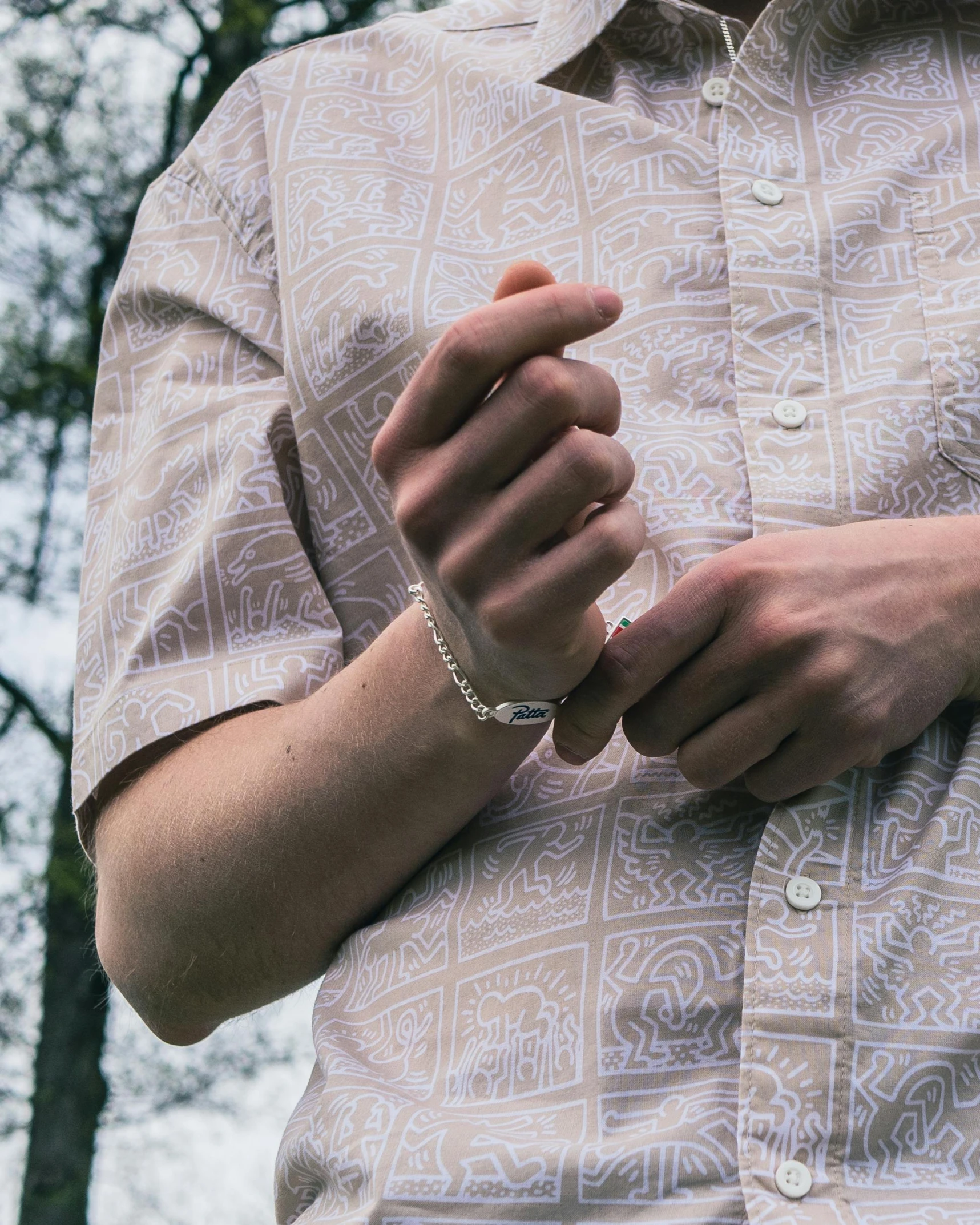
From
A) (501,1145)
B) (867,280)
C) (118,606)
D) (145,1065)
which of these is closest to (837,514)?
(867,280)

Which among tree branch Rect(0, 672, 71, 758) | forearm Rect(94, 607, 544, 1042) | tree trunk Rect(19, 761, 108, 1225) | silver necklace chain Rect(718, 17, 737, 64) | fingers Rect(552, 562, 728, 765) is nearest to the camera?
fingers Rect(552, 562, 728, 765)

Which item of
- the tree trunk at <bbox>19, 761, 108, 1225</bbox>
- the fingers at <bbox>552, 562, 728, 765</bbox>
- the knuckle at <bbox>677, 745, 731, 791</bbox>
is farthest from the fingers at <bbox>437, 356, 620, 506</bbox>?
the tree trunk at <bbox>19, 761, 108, 1225</bbox>

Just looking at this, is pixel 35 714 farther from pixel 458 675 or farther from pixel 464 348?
pixel 464 348

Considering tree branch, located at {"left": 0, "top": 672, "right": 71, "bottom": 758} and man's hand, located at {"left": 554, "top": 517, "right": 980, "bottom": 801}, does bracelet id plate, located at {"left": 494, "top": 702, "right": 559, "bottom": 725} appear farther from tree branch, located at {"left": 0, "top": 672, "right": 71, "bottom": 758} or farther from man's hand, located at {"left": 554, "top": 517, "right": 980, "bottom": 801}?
tree branch, located at {"left": 0, "top": 672, "right": 71, "bottom": 758}

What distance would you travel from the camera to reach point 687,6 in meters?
1.25

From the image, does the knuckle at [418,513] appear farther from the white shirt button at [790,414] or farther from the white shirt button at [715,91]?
the white shirt button at [715,91]

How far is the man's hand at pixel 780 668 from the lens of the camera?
2.88 feet

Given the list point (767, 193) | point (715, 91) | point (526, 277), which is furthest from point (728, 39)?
point (526, 277)

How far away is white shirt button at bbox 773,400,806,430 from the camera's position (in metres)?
1.03

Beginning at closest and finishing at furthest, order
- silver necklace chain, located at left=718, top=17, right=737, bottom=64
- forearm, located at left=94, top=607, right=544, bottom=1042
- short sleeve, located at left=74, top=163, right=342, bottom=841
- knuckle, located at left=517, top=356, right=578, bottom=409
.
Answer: knuckle, located at left=517, top=356, right=578, bottom=409
forearm, located at left=94, top=607, right=544, bottom=1042
short sleeve, located at left=74, top=163, right=342, bottom=841
silver necklace chain, located at left=718, top=17, right=737, bottom=64

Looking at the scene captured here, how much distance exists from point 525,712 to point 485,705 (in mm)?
33

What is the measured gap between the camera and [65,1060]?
233 inches

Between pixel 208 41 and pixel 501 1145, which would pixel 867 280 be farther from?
pixel 208 41

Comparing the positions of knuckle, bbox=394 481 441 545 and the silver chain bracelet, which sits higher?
knuckle, bbox=394 481 441 545
